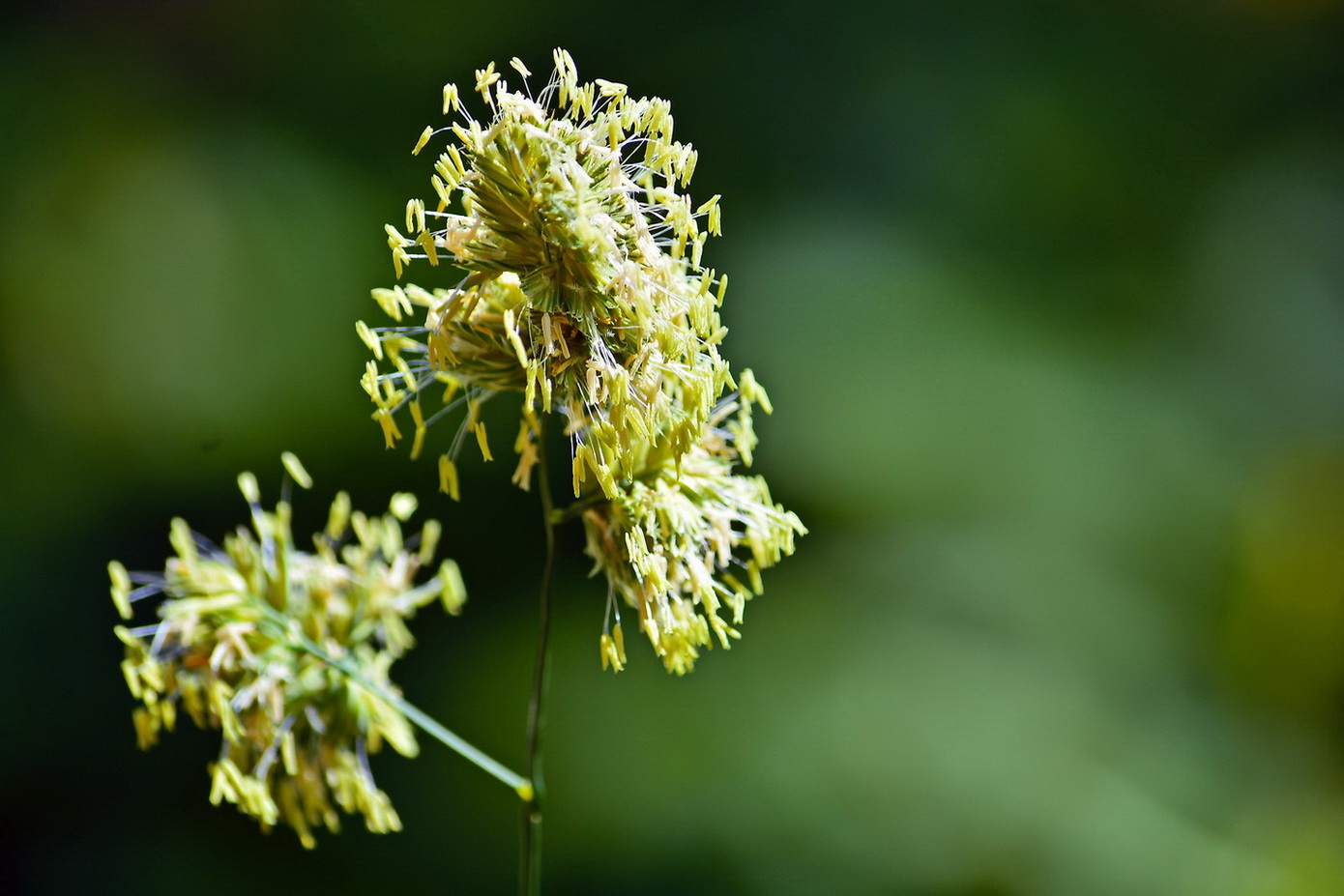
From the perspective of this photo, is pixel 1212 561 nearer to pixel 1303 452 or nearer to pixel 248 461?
pixel 1303 452

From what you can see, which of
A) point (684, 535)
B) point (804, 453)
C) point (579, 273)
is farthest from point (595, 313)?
point (804, 453)

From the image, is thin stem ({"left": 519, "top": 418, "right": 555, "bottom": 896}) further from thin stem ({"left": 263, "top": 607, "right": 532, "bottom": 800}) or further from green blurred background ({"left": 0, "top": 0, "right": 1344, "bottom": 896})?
green blurred background ({"left": 0, "top": 0, "right": 1344, "bottom": 896})

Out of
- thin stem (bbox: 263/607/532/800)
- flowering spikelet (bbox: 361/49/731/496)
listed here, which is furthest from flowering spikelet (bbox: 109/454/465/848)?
flowering spikelet (bbox: 361/49/731/496)

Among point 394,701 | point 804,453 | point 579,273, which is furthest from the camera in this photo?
point 804,453

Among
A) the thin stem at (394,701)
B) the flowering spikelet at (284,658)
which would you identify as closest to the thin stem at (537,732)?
the thin stem at (394,701)

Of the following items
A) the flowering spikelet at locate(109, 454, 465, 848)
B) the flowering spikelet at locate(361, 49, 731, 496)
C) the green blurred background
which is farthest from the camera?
the green blurred background

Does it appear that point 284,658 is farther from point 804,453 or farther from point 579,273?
point 804,453

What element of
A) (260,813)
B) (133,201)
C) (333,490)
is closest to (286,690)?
(260,813)
